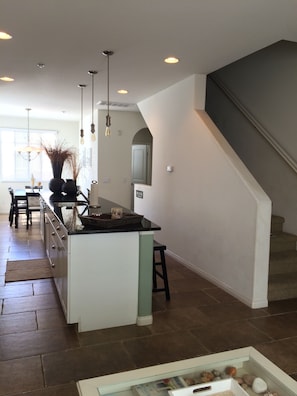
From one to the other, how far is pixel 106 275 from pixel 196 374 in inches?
59.5

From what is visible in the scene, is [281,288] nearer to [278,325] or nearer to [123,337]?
[278,325]

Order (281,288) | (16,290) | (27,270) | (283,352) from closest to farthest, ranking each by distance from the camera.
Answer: (283,352), (281,288), (16,290), (27,270)

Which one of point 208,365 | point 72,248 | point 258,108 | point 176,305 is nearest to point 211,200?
point 176,305

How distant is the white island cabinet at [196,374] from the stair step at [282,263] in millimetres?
2406

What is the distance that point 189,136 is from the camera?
4738 mm

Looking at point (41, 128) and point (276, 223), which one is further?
point (41, 128)

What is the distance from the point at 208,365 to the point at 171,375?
192mm

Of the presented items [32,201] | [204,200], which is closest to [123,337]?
[204,200]

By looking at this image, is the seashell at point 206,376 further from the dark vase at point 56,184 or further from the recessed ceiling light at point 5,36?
the dark vase at point 56,184

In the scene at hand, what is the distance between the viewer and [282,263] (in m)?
4.02

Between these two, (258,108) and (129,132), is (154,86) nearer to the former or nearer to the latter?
(258,108)

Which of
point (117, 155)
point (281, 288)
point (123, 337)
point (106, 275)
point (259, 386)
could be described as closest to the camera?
point (259, 386)

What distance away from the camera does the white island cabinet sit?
1.46 m

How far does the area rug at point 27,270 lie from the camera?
4.28 metres
